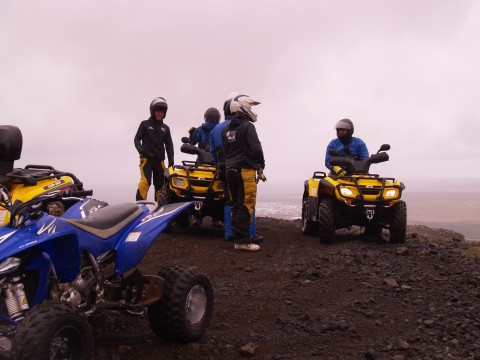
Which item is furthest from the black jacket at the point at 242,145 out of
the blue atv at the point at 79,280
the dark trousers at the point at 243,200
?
the blue atv at the point at 79,280

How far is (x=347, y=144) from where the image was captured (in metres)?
9.45

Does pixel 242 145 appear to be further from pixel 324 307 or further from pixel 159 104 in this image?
pixel 324 307

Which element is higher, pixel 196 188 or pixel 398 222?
pixel 196 188

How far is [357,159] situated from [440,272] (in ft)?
11.1

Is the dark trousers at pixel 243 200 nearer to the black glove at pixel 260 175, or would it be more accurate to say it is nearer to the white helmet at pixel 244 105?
the black glove at pixel 260 175

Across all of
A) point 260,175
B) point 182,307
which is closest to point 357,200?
point 260,175

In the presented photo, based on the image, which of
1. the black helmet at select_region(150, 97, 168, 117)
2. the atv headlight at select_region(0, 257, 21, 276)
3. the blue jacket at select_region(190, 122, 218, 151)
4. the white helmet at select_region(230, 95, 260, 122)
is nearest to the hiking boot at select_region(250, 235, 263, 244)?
the white helmet at select_region(230, 95, 260, 122)

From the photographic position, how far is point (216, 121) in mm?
10023

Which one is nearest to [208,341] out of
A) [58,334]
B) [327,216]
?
[58,334]

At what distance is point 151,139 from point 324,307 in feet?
19.4

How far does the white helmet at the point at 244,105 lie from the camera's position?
7766 millimetres

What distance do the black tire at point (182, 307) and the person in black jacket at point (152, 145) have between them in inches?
231

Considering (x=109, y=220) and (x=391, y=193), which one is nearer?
(x=109, y=220)

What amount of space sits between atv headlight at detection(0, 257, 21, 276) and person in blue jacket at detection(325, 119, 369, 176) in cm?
708
